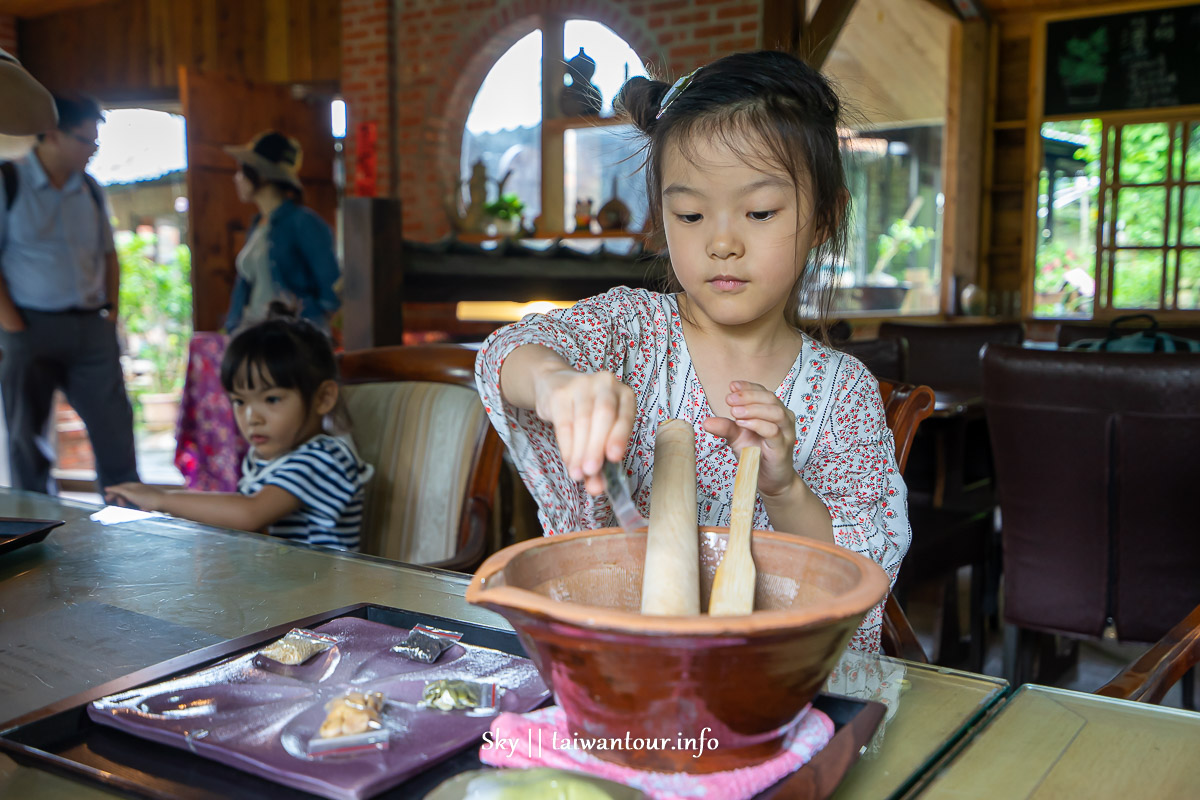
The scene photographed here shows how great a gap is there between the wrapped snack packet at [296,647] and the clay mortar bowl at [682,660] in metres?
0.19

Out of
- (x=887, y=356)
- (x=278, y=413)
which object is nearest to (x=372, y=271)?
(x=278, y=413)

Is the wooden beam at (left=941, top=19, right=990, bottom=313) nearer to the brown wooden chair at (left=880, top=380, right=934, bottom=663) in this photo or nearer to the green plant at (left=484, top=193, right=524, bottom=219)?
the green plant at (left=484, top=193, right=524, bottom=219)

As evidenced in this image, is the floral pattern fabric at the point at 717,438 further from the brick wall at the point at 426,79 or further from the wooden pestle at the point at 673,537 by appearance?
the brick wall at the point at 426,79

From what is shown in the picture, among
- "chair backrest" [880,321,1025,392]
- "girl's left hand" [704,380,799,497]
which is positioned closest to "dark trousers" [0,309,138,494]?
"chair backrest" [880,321,1025,392]

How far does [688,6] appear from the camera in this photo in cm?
477

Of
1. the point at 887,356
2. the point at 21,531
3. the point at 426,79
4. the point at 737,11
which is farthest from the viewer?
the point at 426,79

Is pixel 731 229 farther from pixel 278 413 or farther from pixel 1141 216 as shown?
pixel 1141 216

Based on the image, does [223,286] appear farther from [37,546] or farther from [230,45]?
[37,546]

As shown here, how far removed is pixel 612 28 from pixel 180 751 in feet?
16.5

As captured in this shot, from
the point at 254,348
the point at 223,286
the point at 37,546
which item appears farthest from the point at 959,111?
the point at 37,546

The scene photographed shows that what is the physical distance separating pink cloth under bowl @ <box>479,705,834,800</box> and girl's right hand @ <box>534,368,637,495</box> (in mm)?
136

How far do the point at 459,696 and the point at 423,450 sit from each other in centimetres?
112

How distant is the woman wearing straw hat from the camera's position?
3.67 metres

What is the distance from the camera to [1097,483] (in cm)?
197
